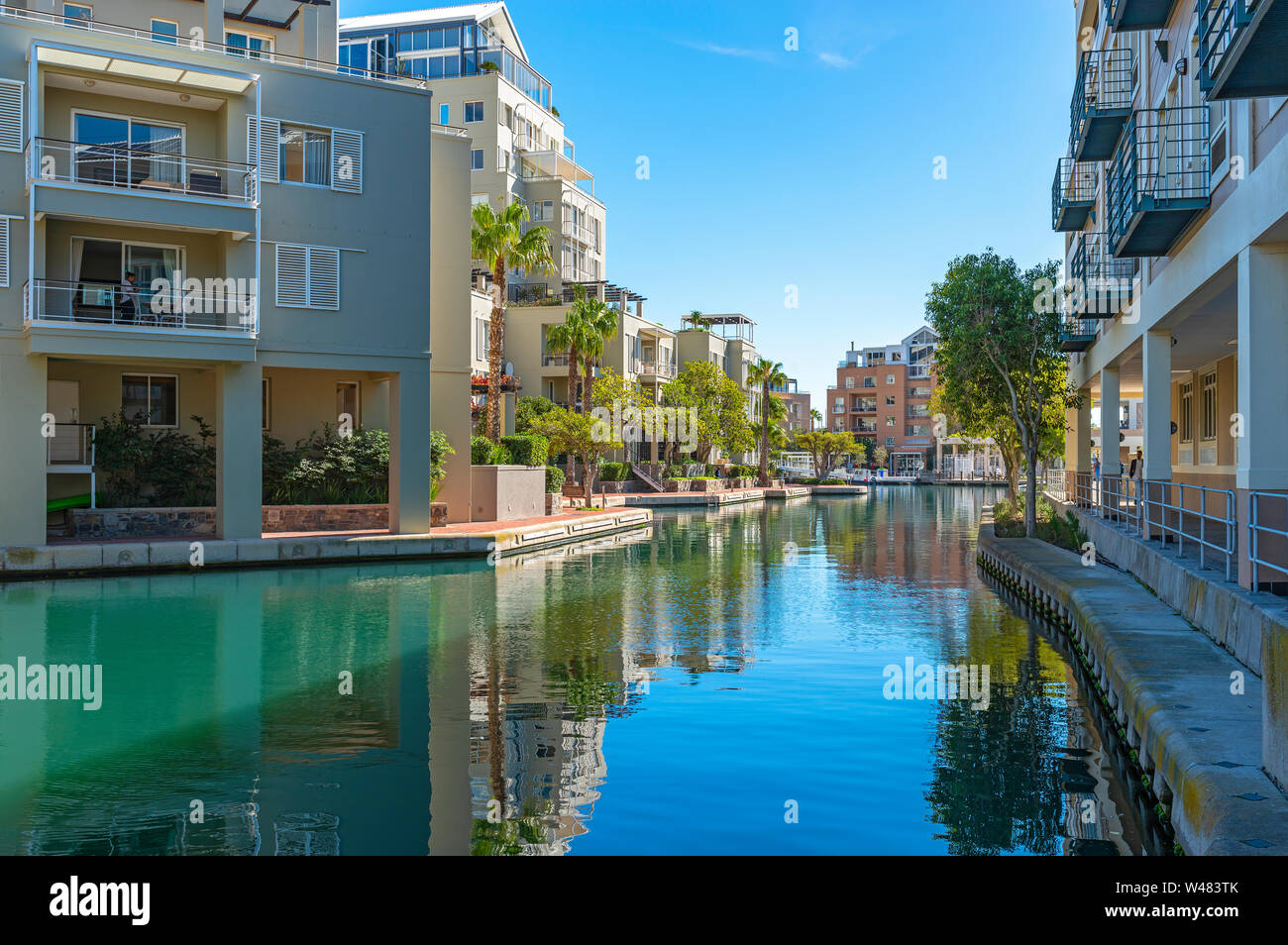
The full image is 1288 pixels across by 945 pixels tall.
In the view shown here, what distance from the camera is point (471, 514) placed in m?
34.3

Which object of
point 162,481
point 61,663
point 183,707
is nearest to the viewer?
point 183,707

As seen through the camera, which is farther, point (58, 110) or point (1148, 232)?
point (58, 110)

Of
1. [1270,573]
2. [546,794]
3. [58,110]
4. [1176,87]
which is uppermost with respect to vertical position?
[58,110]

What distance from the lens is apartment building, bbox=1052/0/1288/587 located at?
1201 centimetres

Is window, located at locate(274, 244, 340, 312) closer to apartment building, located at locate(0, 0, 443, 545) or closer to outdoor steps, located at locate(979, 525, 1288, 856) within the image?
apartment building, located at locate(0, 0, 443, 545)

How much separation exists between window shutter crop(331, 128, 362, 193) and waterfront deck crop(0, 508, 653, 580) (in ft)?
30.1

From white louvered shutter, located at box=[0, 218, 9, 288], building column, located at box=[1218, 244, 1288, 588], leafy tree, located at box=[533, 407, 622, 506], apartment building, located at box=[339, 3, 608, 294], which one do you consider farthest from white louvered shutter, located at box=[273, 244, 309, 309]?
apartment building, located at box=[339, 3, 608, 294]

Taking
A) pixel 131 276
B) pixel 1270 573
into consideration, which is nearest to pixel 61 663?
pixel 1270 573

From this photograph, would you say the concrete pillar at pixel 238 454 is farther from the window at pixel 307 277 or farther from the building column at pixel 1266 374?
the building column at pixel 1266 374

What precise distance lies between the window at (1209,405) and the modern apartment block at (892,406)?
96.4 meters
